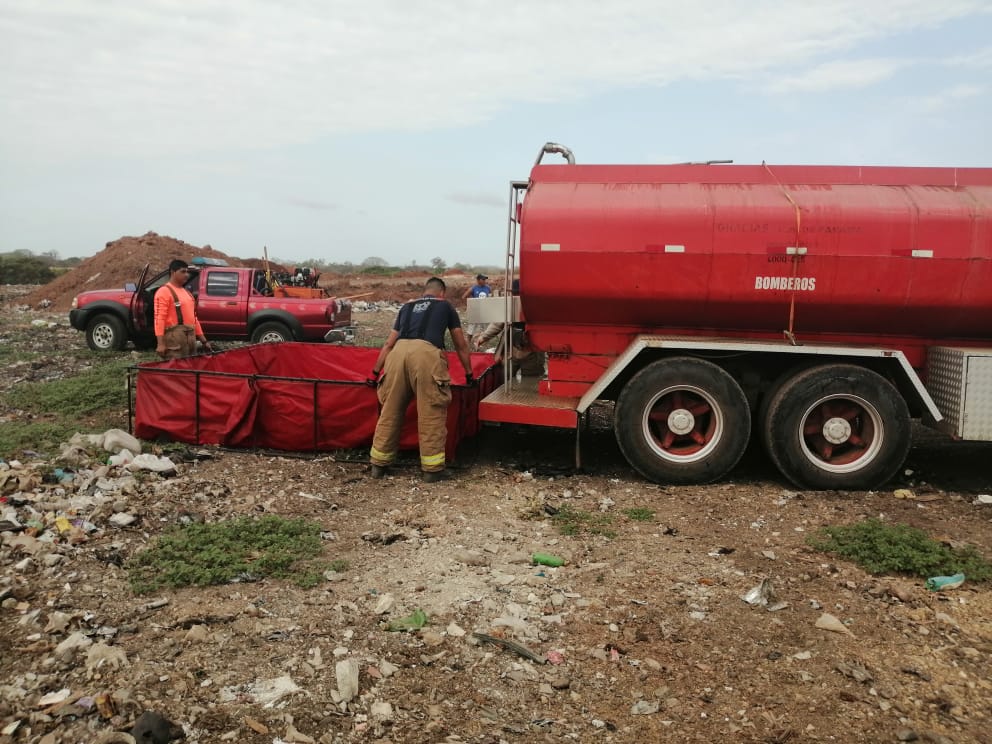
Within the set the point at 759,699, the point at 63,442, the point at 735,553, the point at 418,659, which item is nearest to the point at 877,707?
the point at 759,699

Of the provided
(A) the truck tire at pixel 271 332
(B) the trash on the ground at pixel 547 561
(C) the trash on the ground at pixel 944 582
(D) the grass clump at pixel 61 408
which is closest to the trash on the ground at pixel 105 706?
(B) the trash on the ground at pixel 547 561

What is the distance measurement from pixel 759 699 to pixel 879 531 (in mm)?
2341

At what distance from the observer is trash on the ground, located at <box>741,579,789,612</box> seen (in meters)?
4.24

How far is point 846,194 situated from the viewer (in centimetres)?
623

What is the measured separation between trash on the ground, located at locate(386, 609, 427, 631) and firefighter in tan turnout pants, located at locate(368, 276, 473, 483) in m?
2.57

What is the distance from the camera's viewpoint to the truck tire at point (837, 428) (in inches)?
246

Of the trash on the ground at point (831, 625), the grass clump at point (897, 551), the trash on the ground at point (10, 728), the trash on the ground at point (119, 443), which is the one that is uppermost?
the trash on the ground at point (119, 443)


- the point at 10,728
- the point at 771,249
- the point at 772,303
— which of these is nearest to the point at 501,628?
the point at 10,728

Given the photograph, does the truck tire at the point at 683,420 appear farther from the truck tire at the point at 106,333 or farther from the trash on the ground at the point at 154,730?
the truck tire at the point at 106,333

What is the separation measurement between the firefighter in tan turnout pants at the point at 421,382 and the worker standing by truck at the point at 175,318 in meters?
3.13

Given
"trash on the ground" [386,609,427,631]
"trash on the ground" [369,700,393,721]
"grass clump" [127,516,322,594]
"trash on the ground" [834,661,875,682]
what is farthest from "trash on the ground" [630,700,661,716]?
"grass clump" [127,516,322,594]

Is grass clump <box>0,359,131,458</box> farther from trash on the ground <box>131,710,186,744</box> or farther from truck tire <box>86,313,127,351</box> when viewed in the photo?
trash on the ground <box>131,710,186,744</box>

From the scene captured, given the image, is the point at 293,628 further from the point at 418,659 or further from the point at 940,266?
the point at 940,266

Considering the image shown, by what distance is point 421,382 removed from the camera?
649cm
